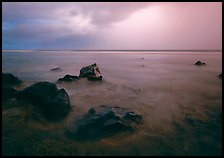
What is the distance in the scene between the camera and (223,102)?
1046 centimetres

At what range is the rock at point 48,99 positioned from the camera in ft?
26.7

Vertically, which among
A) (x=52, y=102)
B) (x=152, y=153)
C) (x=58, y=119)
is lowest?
(x=152, y=153)

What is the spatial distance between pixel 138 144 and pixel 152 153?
56 cm

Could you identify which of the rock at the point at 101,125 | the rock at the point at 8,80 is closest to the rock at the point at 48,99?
the rock at the point at 101,125

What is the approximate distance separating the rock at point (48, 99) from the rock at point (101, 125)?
37.7 inches

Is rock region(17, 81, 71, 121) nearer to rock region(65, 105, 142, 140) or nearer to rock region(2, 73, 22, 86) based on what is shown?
rock region(65, 105, 142, 140)

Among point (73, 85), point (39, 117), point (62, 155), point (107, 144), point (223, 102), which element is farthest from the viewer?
point (73, 85)

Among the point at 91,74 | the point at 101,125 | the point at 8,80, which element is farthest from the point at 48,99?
the point at 91,74

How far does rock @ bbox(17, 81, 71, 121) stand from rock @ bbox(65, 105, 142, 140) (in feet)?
3.15

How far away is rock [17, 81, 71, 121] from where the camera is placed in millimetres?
8148

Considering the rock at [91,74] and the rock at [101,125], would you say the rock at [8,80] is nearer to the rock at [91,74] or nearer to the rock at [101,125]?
the rock at [101,125]

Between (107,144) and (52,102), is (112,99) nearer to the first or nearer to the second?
(52,102)

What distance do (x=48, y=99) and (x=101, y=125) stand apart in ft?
8.98

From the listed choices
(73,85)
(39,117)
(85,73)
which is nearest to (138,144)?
(39,117)
